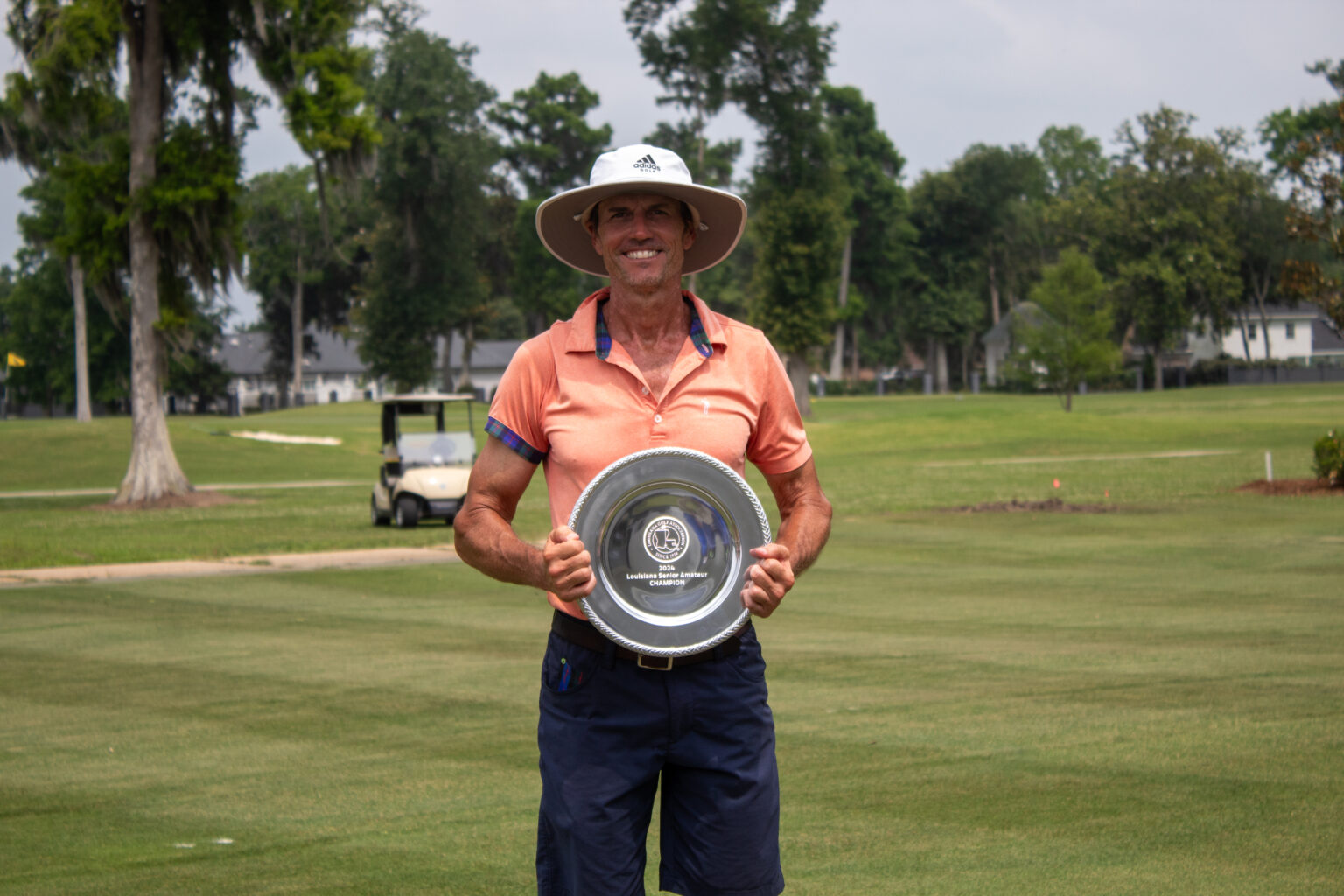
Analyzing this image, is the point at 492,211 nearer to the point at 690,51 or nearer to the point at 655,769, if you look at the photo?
the point at 690,51

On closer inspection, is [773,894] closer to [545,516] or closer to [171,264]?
[545,516]

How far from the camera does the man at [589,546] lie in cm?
319

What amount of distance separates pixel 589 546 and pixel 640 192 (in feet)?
3.08

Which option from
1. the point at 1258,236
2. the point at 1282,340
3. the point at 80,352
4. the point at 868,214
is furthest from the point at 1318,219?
the point at 1282,340

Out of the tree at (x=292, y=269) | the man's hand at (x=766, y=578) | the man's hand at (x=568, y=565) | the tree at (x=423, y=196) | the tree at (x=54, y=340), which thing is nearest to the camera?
the man's hand at (x=568, y=565)

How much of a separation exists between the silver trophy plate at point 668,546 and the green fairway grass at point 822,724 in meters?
2.20

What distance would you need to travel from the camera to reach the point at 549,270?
87.2 meters

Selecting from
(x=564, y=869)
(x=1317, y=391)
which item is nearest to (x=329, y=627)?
(x=564, y=869)

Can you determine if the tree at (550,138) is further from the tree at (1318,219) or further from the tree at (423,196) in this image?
the tree at (1318,219)

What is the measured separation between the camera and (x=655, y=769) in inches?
127

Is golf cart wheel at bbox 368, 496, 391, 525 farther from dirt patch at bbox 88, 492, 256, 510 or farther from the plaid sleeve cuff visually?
the plaid sleeve cuff

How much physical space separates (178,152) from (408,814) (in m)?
23.8

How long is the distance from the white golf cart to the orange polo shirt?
1768 centimetres

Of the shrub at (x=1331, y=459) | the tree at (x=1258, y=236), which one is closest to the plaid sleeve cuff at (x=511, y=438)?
the shrub at (x=1331, y=459)
